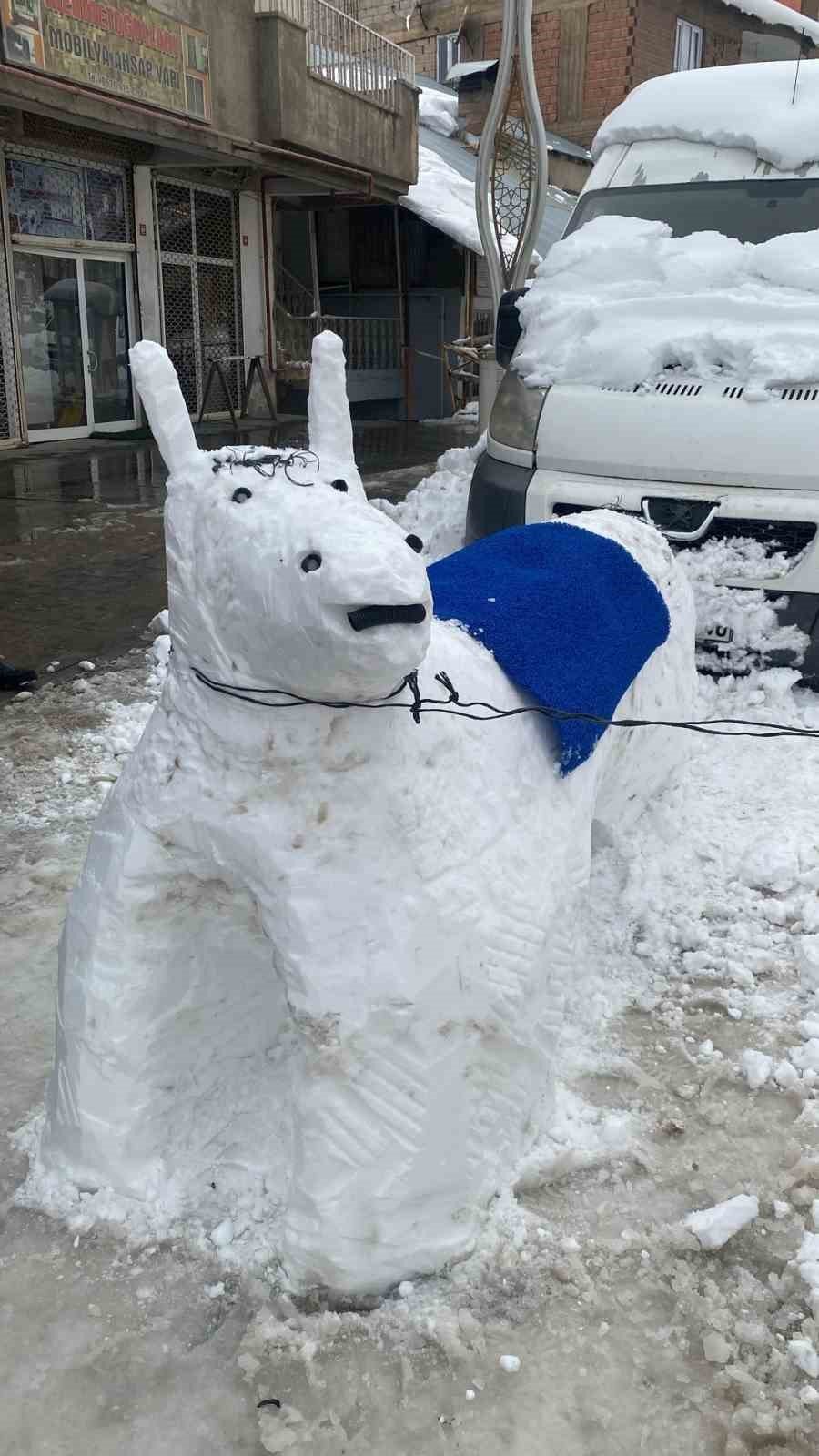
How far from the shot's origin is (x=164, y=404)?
75.5 inches

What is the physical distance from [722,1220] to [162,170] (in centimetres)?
1499

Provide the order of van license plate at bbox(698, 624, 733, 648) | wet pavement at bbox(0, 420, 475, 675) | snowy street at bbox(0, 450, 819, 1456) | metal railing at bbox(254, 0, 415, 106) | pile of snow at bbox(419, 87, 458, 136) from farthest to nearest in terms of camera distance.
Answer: pile of snow at bbox(419, 87, 458, 136) → metal railing at bbox(254, 0, 415, 106) → wet pavement at bbox(0, 420, 475, 675) → van license plate at bbox(698, 624, 733, 648) → snowy street at bbox(0, 450, 819, 1456)

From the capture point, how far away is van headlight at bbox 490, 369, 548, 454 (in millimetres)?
4676

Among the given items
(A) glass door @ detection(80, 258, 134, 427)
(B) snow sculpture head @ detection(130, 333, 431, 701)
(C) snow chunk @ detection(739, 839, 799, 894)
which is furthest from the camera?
(A) glass door @ detection(80, 258, 134, 427)

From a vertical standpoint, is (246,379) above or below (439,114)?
below

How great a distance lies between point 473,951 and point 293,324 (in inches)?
646

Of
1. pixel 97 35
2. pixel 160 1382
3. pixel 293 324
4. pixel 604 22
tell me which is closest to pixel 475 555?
pixel 160 1382

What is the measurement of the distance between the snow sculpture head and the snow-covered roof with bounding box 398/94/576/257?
522 inches

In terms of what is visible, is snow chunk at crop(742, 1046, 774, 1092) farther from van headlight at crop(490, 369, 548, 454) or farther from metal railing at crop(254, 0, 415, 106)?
metal railing at crop(254, 0, 415, 106)

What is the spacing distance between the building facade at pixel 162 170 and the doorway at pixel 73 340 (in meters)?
0.02

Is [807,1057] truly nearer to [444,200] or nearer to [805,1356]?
[805,1356]

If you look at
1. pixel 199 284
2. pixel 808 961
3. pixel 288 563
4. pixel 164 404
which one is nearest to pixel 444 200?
pixel 199 284

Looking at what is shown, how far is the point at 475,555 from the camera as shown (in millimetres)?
2973

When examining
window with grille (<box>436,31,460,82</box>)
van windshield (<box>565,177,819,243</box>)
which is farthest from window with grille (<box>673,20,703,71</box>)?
van windshield (<box>565,177,819,243</box>)
